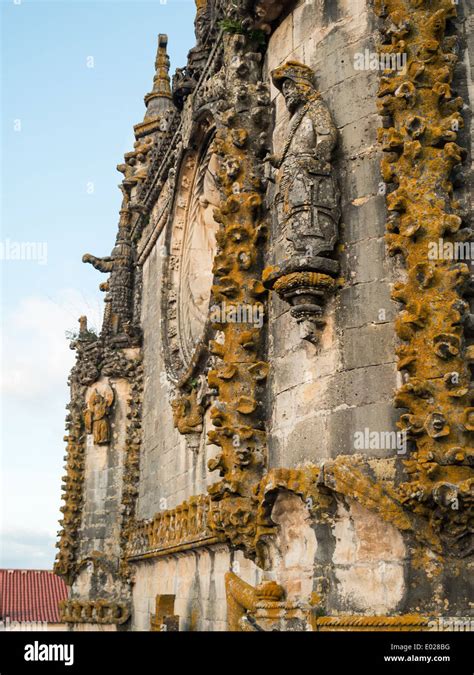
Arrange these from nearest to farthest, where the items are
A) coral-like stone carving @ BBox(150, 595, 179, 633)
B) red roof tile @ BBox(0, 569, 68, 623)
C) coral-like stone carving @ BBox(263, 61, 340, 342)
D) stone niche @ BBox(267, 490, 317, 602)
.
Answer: stone niche @ BBox(267, 490, 317, 602) < coral-like stone carving @ BBox(263, 61, 340, 342) < coral-like stone carving @ BBox(150, 595, 179, 633) < red roof tile @ BBox(0, 569, 68, 623)

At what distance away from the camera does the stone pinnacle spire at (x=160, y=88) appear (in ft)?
76.6

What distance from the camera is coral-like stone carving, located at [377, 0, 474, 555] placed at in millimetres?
6195

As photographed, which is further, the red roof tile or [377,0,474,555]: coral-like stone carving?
the red roof tile

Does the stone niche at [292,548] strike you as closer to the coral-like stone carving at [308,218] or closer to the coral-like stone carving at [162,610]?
the coral-like stone carving at [308,218]

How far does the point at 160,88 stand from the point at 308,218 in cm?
1765

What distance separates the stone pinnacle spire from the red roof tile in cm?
2214

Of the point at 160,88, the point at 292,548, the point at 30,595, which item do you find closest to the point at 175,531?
the point at 292,548

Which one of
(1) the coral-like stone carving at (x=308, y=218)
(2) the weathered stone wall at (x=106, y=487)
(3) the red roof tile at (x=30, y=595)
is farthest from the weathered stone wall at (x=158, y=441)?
(3) the red roof tile at (x=30, y=595)

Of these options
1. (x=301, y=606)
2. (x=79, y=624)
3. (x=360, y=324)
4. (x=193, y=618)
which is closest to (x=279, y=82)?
(x=360, y=324)

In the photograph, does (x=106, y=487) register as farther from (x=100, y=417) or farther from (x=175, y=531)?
(x=175, y=531)

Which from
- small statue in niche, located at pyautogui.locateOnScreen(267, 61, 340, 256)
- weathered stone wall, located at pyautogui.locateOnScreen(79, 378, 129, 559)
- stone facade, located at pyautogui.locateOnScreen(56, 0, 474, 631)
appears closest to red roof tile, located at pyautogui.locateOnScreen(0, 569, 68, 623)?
weathered stone wall, located at pyautogui.locateOnScreen(79, 378, 129, 559)

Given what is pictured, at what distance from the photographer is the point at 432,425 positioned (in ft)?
20.5

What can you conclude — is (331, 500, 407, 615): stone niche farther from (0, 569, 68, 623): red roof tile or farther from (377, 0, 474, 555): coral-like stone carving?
(0, 569, 68, 623): red roof tile

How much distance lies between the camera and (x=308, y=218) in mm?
7281
